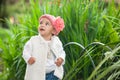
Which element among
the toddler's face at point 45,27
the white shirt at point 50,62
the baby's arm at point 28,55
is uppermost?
the toddler's face at point 45,27

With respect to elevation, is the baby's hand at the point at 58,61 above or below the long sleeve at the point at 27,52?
below

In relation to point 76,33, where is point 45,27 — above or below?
above

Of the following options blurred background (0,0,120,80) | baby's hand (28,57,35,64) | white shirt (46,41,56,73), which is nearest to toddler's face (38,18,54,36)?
white shirt (46,41,56,73)

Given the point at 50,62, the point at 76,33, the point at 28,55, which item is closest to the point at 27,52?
the point at 28,55

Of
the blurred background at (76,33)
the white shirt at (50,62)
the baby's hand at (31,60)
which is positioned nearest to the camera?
the baby's hand at (31,60)

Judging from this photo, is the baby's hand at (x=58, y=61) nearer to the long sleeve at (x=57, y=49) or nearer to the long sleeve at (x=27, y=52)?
the long sleeve at (x=57, y=49)

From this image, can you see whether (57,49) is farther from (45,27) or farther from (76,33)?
(76,33)

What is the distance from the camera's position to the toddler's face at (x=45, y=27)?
3.81 meters

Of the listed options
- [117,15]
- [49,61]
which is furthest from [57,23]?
[117,15]

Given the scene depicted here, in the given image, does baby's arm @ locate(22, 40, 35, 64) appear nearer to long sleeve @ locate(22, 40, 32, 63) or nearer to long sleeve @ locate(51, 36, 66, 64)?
long sleeve @ locate(22, 40, 32, 63)

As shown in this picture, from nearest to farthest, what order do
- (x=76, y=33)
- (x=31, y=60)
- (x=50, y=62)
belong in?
1. (x=31, y=60)
2. (x=50, y=62)
3. (x=76, y=33)

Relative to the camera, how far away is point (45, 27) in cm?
381

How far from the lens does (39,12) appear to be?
16.4 feet

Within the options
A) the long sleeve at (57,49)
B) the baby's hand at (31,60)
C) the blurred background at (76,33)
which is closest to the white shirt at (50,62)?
the long sleeve at (57,49)
